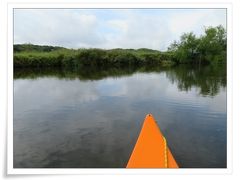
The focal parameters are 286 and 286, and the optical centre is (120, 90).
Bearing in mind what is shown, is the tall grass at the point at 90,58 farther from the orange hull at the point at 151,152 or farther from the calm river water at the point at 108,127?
the orange hull at the point at 151,152

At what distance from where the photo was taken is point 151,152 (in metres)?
1.74

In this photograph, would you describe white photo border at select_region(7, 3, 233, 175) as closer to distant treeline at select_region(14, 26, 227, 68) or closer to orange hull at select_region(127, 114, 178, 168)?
orange hull at select_region(127, 114, 178, 168)

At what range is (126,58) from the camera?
→ 15086 millimetres

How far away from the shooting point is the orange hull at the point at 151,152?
67.2 inches

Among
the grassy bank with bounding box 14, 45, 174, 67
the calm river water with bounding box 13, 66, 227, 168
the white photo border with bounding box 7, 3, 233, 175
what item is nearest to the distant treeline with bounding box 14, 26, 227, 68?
the grassy bank with bounding box 14, 45, 174, 67

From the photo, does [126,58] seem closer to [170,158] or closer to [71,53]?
[71,53]

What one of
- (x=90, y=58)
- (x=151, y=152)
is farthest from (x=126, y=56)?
(x=151, y=152)

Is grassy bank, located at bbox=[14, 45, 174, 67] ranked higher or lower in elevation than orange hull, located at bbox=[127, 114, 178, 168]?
higher

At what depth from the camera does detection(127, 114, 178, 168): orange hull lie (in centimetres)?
171

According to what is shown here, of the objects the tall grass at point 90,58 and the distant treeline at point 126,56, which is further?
the tall grass at point 90,58
